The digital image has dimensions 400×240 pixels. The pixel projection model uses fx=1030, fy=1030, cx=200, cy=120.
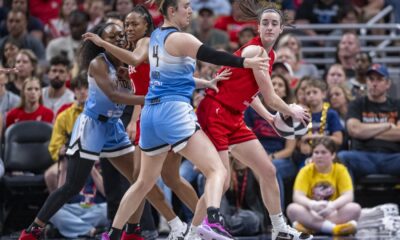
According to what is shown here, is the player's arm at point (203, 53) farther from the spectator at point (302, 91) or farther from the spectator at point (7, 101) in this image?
the spectator at point (7, 101)

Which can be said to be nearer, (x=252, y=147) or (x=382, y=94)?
(x=252, y=147)

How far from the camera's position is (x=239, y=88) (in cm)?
851

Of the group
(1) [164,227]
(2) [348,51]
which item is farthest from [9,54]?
(2) [348,51]

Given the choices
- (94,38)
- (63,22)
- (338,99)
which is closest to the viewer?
(94,38)

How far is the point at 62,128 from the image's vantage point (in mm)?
11289

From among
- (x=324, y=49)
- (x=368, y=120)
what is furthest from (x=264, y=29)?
(x=324, y=49)

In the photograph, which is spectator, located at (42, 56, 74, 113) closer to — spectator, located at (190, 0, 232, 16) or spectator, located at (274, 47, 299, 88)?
spectator, located at (274, 47, 299, 88)

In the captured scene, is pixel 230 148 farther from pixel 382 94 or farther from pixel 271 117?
pixel 382 94

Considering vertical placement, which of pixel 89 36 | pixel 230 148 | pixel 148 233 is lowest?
pixel 148 233

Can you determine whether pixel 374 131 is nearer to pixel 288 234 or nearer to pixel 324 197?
pixel 324 197

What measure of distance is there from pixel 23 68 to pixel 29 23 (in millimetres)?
2332

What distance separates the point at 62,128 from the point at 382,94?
3.63m

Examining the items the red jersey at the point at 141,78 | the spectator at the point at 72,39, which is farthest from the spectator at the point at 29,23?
the red jersey at the point at 141,78

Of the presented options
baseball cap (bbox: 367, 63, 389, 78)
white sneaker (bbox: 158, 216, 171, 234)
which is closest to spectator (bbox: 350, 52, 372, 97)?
baseball cap (bbox: 367, 63, 389, 78)
